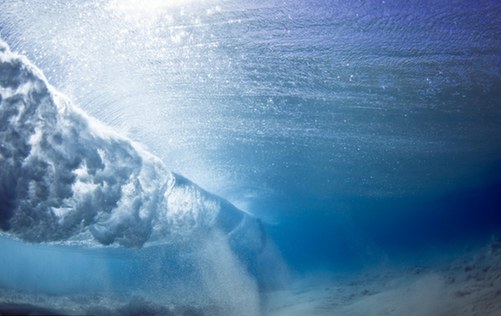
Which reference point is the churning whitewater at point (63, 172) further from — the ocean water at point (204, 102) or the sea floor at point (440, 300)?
the sea floor at point (440, 300)

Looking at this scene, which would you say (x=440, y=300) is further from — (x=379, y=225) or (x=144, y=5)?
(x=379, y=225)

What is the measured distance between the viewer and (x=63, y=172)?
530 centimetres

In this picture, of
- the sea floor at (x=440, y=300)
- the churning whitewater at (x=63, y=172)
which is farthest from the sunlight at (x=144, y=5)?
the sea floor at (x=440, y=300)

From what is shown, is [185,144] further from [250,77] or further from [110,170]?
[250,77]

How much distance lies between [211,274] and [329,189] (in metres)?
9.95

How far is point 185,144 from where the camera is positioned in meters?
9.40

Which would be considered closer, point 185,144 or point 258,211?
point 185,144

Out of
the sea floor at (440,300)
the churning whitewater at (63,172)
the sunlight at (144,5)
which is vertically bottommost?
the sea floor at (440,300)

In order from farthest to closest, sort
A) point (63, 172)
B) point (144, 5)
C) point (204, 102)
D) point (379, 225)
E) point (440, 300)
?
point (379, 225)
point (204, 102)
point (440, 300)
point (63, 172)
point (144, 5)

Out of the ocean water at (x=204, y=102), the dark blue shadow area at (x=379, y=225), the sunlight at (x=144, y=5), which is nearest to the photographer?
the sunlight at (x=144, y=5)

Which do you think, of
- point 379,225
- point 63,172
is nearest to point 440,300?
point 63,172

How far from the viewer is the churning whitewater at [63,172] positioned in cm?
457

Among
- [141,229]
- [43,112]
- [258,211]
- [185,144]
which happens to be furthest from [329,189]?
[43,112]

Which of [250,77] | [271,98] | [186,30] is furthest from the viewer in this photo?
[271,98]
